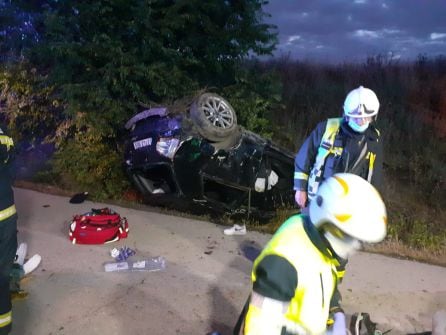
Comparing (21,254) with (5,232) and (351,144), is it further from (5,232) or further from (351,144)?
(351,144)

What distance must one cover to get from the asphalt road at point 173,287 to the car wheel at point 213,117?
1.28 meters

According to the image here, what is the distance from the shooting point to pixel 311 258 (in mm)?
1847

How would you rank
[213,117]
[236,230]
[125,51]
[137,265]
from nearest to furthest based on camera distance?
[137,265] → [236,230] → [213,117] → [125,51]

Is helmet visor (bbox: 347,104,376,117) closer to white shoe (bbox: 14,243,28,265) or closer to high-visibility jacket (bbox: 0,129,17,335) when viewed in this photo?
high-visibility jacket (bbox: 0,129,17,335)

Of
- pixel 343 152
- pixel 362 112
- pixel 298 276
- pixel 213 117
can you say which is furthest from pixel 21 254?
pixel 298 276

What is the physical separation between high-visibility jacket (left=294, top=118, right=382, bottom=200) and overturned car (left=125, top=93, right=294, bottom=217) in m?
2.35

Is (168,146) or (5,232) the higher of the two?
(168,146)

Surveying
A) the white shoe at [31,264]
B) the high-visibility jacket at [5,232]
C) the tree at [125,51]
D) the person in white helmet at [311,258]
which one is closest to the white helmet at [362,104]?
the person in white helmet at [311,258]

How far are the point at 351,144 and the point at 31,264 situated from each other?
323 centimetres

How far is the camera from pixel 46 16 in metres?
7.79

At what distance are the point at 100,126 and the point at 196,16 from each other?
8.21ft

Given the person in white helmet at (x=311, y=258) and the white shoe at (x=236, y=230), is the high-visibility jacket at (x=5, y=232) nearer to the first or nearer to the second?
the person in white helmet at (x=311, y=258)

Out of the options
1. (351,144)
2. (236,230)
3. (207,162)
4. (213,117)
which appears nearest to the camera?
(351,144)

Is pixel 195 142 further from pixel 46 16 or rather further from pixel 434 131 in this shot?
pixel 434 131
